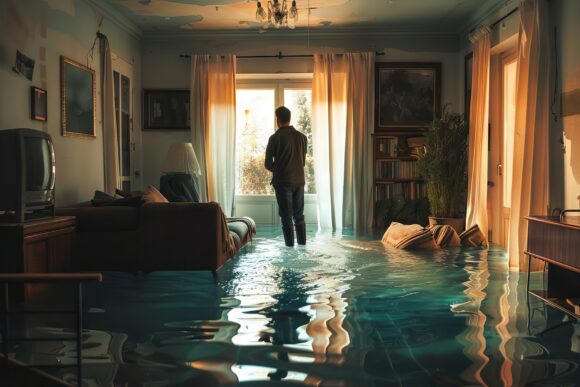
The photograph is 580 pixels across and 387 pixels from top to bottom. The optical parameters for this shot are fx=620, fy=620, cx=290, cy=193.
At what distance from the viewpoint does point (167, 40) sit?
941 centimetres

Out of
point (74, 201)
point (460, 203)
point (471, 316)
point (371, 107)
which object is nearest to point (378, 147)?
point (371, 107)

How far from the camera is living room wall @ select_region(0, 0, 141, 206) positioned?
205 inches

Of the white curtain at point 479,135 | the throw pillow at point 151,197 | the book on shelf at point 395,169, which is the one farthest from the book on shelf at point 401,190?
the throw pillow at point 151,197

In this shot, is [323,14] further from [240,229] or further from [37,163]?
[37,163]

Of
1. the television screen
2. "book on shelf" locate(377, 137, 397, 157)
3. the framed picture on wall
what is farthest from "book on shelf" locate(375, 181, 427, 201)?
the television screen

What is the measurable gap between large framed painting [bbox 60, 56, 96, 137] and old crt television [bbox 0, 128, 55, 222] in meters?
1.69

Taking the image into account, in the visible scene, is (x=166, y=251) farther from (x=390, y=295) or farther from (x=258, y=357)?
(x=258, y=357)

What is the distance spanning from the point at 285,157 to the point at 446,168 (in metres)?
2.50

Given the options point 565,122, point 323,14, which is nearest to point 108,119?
point 323,14

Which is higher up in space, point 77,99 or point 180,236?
point 77,99

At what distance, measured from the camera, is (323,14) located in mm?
8344

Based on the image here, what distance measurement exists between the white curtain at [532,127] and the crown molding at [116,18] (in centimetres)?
475

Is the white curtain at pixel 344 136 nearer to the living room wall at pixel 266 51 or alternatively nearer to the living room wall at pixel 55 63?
the living room wall at pixel 266 51

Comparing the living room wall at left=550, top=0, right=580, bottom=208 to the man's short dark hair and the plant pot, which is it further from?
the man's short dark hair
